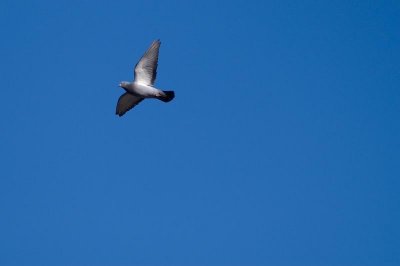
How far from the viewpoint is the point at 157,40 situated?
17672mm

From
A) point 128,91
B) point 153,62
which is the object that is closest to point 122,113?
point 128,91

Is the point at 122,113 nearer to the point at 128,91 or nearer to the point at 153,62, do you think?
the point at 128,91

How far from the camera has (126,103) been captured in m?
19.3

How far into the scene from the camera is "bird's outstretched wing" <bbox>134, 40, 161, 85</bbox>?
58.3 feet

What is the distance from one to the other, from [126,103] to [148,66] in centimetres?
189

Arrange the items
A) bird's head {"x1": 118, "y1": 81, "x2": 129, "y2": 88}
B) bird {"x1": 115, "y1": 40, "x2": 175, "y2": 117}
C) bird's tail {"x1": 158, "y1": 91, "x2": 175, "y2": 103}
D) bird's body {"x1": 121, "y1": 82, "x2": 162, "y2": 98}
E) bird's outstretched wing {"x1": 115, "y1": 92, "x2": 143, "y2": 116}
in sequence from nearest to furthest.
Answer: bird's tail {"x1": 158, "y1": 91, "x2": 175, "y2": 103}
bird {"x1": 115, "y1": 40, "x2": 175, "y2": 117}
bird's body {"x1": 121, "y1": 82, "x2": 162, "y2": 98}
bird's head {"x1": 118, "y1": 81, "x2": 129, "y2": 88}
bird's outstretched wing {"x1": 115, "y1": 92, "x2": 143, "y2": 116}

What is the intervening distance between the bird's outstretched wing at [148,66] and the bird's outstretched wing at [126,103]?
0.90 m

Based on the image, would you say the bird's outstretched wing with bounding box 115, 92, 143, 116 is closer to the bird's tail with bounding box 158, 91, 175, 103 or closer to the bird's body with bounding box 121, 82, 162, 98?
the bird's body with bounding box 121, 82, 162, 98

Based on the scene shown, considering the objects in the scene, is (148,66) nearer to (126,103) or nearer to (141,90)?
(141,90)

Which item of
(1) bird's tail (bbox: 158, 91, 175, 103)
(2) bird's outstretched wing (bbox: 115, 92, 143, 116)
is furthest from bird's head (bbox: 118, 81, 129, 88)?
(1) bird's tail (bbox: 158, 91, 175, 103)

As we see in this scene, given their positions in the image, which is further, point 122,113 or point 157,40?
point 122,113

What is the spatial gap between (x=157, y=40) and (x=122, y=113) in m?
3.26

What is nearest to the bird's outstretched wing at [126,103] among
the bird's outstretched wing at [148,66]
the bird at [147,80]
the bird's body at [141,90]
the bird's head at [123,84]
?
the bird at [147,80]

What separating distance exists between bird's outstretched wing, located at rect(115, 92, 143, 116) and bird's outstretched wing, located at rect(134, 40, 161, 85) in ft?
2.95
